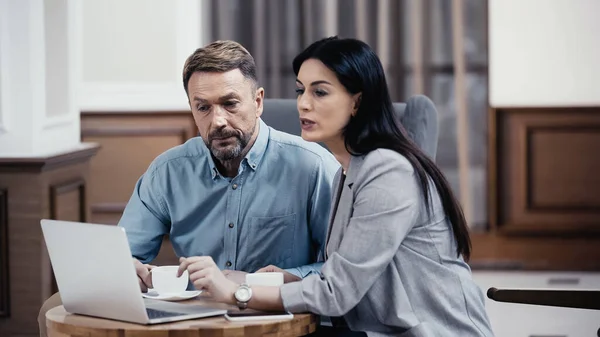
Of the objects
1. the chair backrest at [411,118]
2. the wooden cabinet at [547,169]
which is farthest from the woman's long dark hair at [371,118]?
the wooden cabinet at [547,169]

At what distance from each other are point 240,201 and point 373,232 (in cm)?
59

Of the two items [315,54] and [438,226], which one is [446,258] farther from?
[315,54]

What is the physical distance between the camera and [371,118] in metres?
2.42

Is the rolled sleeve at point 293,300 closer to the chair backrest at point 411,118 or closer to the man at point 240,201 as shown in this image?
the man at point 240,201

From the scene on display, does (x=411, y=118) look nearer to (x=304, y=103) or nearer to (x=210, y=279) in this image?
(x=304, y=103)

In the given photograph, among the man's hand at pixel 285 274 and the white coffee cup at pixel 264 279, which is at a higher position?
the white coffee cup at pixel 264 279

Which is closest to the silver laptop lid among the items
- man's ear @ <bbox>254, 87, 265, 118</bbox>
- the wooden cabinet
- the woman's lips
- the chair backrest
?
the woman's lips

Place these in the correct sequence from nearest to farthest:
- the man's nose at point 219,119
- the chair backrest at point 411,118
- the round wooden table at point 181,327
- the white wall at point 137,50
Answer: the round wooden table at point 181,327 → the man's nose at point 219,119 → the chair backrest at point 411,118 → the white wall at point 137,50

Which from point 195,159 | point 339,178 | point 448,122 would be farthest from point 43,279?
point 448,122

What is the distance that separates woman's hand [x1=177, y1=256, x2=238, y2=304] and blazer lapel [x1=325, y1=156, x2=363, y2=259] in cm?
25

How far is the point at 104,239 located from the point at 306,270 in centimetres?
68

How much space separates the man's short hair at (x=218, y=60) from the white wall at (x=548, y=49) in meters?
3.60

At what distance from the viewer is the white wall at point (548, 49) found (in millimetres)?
6070

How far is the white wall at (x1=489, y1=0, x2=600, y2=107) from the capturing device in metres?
6.07
